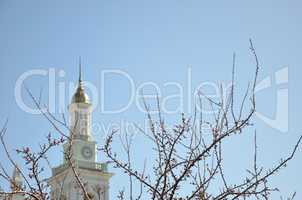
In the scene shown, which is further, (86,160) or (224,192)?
(86,160)

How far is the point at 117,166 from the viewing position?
6.06 m

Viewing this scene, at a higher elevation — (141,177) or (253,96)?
(253,96)

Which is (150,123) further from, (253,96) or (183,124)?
(253,96)

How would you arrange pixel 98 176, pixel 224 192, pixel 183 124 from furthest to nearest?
pixel 98 176 → pixel 183 124 → pixel 224 192

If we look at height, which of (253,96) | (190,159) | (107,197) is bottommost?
(107,197)

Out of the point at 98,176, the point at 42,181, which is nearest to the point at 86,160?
the point at 98,176

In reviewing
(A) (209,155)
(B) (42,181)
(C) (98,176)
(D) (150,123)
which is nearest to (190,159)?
(A) (209,155)

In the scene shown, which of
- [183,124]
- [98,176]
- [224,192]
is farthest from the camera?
[98,176]

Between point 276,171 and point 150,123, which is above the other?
point 150,123

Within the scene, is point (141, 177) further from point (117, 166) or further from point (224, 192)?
point (224, 192)

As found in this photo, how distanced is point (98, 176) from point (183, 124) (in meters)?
32.5

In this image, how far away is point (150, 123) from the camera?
6.28 m

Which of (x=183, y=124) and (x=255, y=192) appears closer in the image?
(x=255, y=192)

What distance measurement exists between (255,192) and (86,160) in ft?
112
